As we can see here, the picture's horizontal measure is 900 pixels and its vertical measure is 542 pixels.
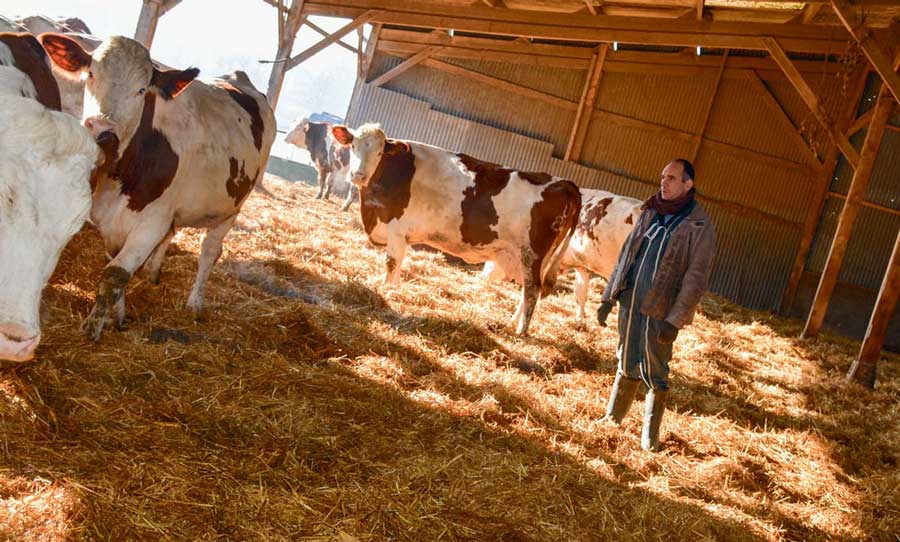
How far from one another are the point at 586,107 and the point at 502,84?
7.65ft

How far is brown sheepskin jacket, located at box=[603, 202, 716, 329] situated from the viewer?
14.4ft

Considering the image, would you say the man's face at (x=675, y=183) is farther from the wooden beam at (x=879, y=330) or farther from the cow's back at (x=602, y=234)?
the wooden beam at (x=879, y=330)

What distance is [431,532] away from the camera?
288 centimetres

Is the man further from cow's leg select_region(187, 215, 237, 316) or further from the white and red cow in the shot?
the white and red cow

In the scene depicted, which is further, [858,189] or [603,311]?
[858,189]

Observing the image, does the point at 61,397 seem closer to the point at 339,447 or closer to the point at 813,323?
the point at 339,447

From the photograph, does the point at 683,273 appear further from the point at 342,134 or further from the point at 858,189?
the point at 858,189

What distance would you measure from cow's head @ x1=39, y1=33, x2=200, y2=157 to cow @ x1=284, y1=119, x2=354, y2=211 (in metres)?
12.3

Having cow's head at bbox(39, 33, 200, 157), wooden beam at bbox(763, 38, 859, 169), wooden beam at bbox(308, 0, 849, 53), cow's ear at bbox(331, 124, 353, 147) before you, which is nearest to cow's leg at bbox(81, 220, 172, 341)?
cow's head at bbox(39, 33, 200, 157)

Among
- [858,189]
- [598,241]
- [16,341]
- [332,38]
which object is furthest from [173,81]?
[858,189]

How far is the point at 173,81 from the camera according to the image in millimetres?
4285

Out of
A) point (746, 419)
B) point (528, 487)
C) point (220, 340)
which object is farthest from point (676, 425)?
point (220, 340)

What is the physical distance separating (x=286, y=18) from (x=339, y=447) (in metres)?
11.6

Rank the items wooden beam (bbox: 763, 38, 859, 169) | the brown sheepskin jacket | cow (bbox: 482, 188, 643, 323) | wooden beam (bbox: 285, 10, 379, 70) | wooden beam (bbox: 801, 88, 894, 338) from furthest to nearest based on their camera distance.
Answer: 1. wooden beam (bbox: 285, 10, 379, 70)
2. wooden beam (bbox: 763, 38, 859, 169)
3. wooden beam (bbox: 801, 88, 894, 338)
4. cow (bbox: 482, 188, 643, 323)
5. the brown sheepskin jacket
